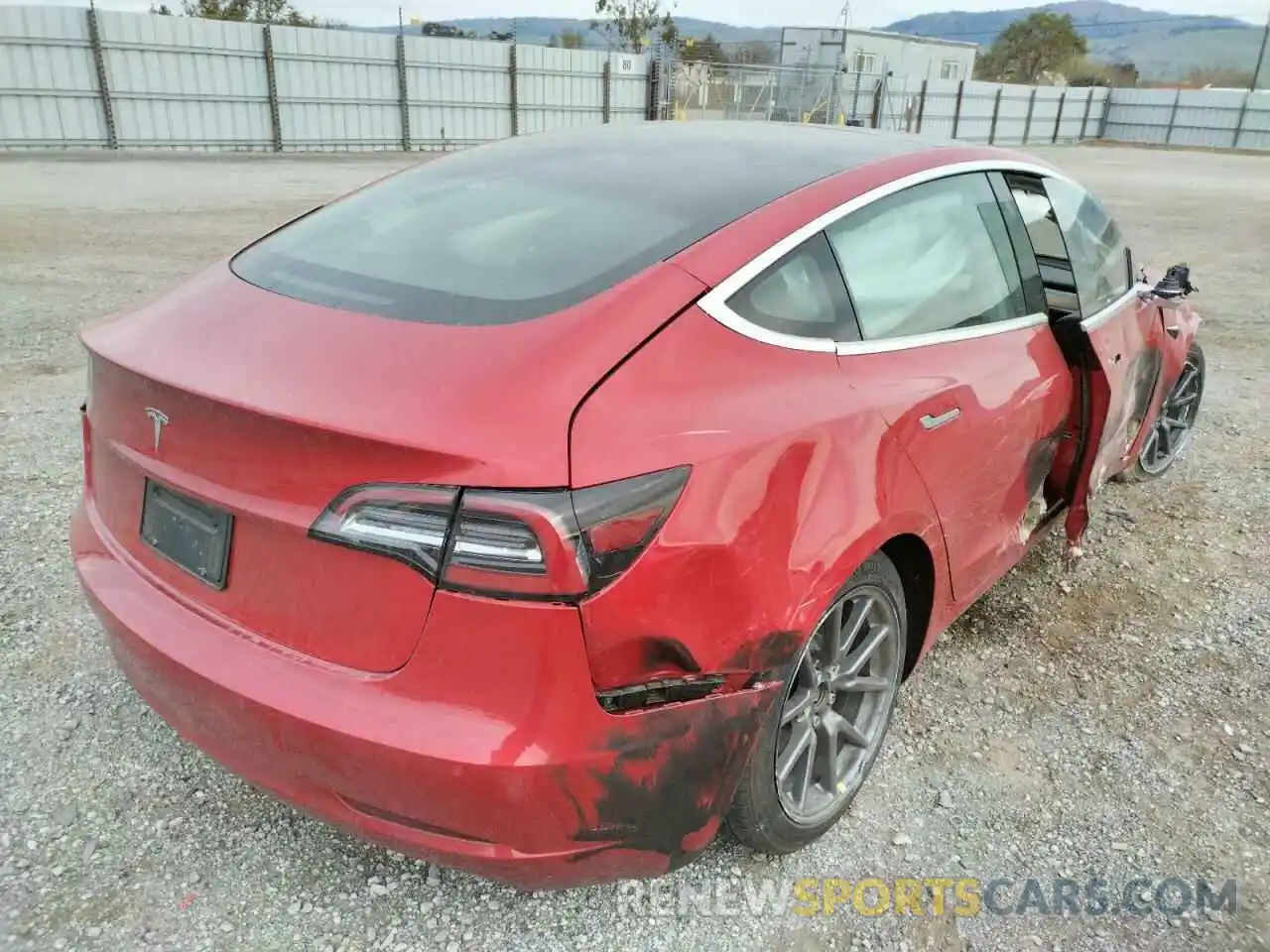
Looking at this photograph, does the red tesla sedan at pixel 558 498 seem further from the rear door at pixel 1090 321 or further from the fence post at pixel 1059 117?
the fence post at pixel 1059 117

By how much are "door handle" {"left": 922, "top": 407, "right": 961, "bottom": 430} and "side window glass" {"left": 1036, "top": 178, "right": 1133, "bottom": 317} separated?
1050 mm

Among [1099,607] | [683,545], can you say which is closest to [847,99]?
[1099,607]

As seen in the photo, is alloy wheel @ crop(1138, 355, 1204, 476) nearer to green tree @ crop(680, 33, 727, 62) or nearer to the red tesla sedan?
the red tesla sedan

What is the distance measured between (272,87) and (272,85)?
47mm

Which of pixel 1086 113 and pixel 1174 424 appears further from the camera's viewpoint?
pixel 1086 113

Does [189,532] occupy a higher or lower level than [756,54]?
lower

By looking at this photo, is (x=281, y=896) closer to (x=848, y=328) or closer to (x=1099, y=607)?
(x=848, y=328)

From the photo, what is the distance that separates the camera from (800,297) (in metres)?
2.11

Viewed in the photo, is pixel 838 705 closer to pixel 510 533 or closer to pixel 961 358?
pixel 961 358

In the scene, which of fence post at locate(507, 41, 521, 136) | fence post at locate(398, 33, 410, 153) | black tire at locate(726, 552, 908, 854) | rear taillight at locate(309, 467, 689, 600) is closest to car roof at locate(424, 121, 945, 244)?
rear taillight at locate(309, 467, 689, 600)

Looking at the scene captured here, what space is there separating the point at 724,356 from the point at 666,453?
31 cm

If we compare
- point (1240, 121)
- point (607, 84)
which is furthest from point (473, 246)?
point (1240, 121)

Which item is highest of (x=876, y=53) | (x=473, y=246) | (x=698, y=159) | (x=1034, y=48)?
(x=1034, y=48)

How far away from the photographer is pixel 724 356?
1.89 meters
